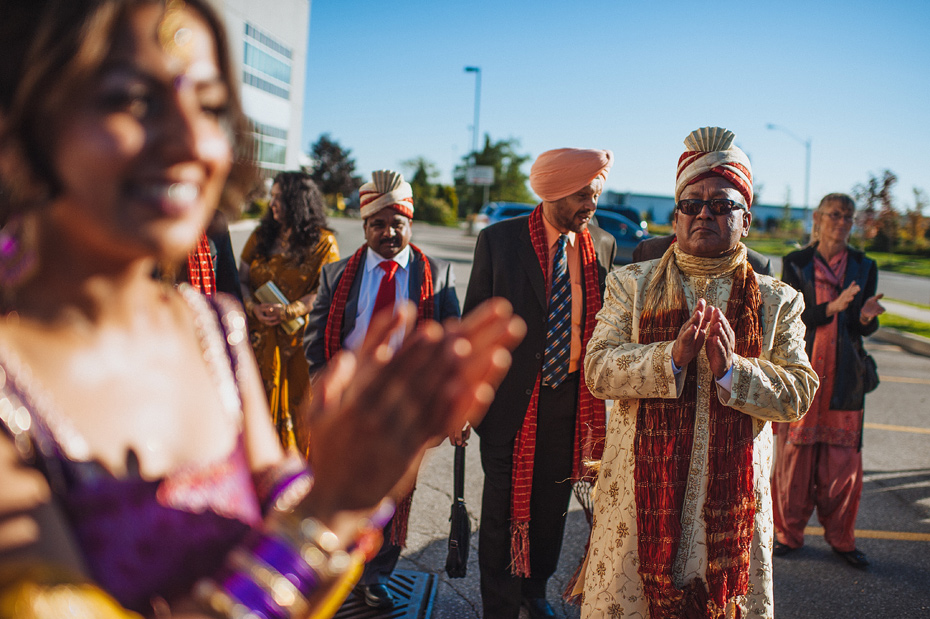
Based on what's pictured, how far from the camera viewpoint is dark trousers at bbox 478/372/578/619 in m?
3.36

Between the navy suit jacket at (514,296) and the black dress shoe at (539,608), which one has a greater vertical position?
the navy suit jacket at (514,296)

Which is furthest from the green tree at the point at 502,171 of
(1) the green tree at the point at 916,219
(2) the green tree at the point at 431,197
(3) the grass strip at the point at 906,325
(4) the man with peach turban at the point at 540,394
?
(4) the man with peach turban at the point at 540,394

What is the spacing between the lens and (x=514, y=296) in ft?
11.2

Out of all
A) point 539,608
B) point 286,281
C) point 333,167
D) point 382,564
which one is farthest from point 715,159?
point 333,167

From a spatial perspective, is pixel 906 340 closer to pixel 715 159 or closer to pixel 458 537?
pixel 715 159

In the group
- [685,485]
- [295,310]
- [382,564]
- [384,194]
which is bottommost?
[382,564]

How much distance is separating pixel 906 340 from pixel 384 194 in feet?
38.7

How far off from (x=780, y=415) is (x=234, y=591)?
7.15 feet

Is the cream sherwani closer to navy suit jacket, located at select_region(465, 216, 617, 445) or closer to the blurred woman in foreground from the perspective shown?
navy suit jacket, located at select_region(465, 216, 617, 445)

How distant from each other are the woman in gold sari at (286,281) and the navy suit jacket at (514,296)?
4.76 ft

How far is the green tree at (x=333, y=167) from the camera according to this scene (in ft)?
187

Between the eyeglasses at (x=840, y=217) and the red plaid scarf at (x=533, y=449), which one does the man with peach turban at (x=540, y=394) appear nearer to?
the red plaid scarf at (x=533, y=449)

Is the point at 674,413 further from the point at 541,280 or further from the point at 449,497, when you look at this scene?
the point at 449,497

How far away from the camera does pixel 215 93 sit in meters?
0.97
